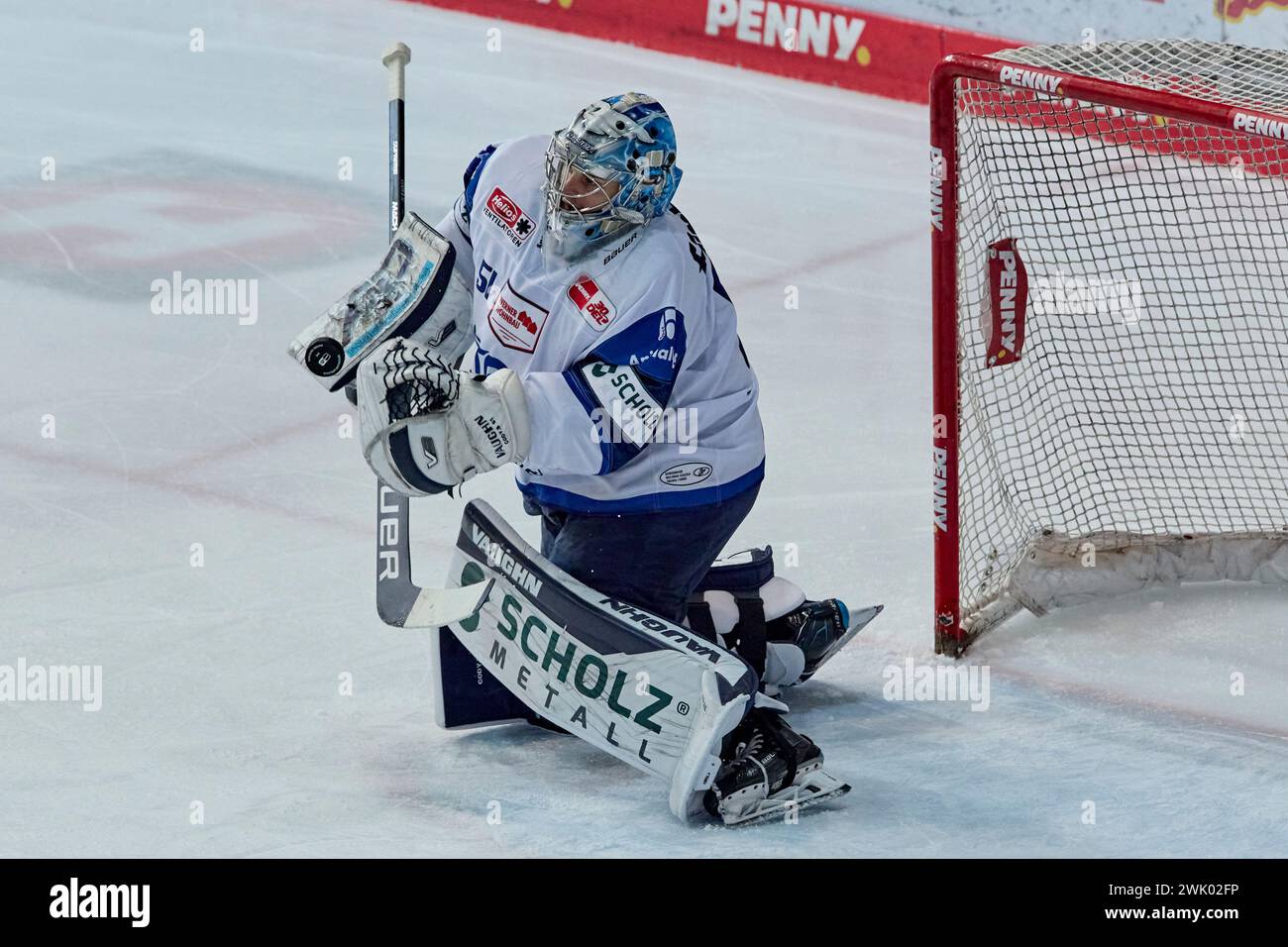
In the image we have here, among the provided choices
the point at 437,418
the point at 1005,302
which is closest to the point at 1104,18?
the point at 1005,302

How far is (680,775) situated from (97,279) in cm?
342

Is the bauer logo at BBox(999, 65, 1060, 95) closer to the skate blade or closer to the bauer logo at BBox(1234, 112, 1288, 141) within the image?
the bauer logo at BBox(1234, 112, 1288, 141)

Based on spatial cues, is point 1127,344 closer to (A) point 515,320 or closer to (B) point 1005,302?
(B) point 1005,302

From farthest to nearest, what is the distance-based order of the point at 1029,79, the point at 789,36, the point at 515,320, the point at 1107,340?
the point at 789,36 → the point at 1107,340 → the point at 1029,79 → the point at 515,320

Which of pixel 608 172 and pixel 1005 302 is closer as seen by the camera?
pixel 608 172

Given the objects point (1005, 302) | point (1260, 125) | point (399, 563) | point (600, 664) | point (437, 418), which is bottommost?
point (600, 664)

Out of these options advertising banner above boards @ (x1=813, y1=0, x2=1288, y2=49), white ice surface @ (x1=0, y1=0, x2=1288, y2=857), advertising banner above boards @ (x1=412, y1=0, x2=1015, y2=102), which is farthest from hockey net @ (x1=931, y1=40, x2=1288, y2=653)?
advertising banner above boards @ (x1=412, y1=0, x2=1015, y2=102)

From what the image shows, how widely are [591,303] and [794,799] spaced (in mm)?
858

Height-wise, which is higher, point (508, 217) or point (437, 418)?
point (508, 217)

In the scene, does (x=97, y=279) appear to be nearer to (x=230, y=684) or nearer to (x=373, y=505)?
(x=373, y=505)

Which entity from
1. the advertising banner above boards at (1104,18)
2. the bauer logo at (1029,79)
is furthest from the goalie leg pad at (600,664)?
the advertising banner above boards at (1104,18)

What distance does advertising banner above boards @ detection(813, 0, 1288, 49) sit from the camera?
6.98 metres

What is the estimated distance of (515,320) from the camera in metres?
3.19

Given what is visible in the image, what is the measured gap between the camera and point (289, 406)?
505cm
